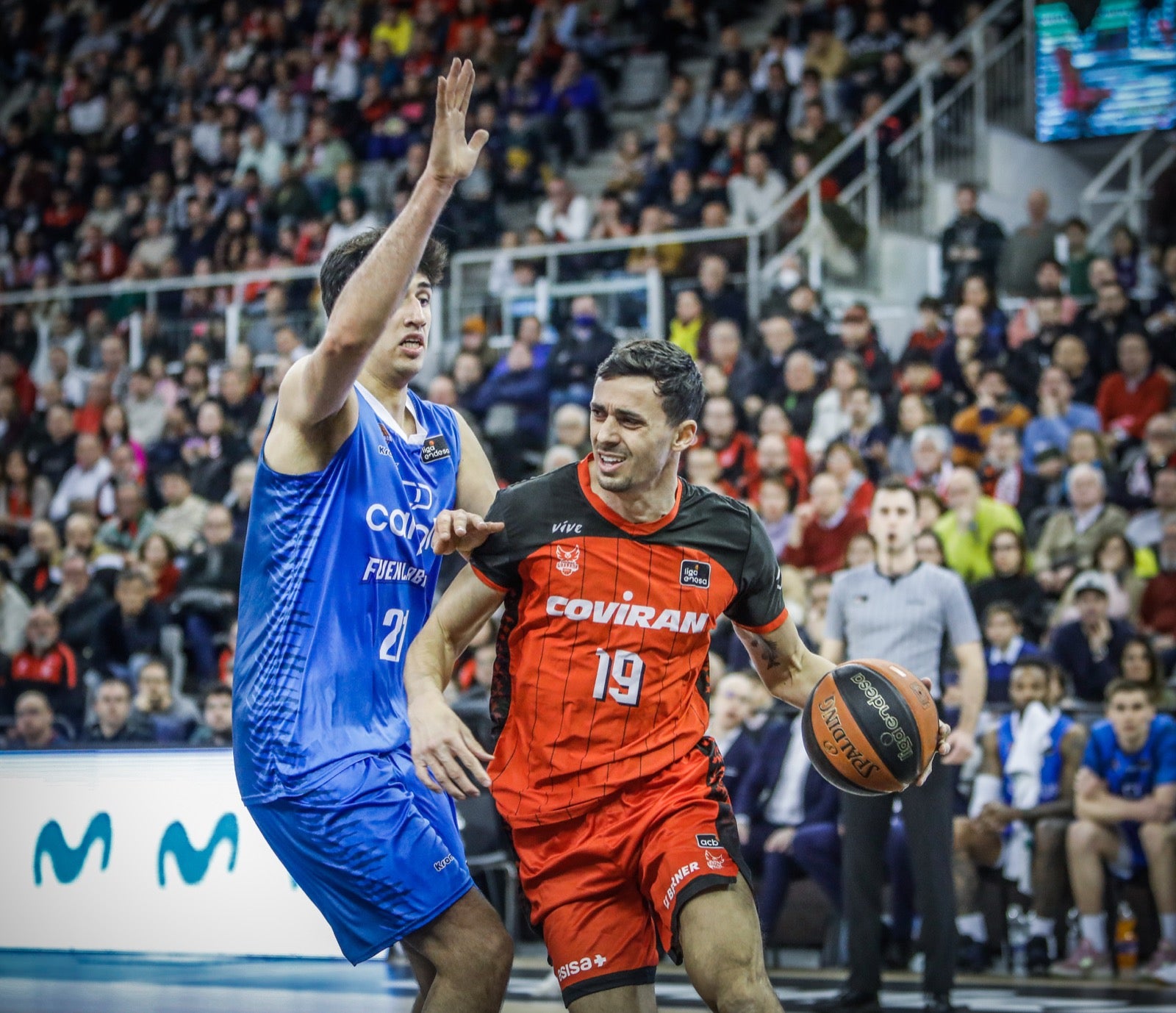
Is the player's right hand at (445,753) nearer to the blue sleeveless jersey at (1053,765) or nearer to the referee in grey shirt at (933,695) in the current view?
the referee in grey shirt at (933,695)

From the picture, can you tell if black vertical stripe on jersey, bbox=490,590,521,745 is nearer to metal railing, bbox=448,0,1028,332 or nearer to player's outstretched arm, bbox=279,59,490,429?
player's outstretched arm, bbox=279,59,490,429

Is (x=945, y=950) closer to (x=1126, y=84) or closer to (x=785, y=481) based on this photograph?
(x=785, y=481)

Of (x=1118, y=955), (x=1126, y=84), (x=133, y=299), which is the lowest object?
(x=1118, y=955)

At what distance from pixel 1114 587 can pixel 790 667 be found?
227 inches

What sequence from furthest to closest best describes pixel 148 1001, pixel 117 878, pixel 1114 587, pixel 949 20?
1. pixel 949 20
2. pixel 1114 587
3. pixel 117 878
4. pixel 148 1001

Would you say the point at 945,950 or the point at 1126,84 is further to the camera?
the point at 1126,84

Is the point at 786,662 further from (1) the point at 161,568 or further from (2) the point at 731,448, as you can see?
(1) the point at 161,568

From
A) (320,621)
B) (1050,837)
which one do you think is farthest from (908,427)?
(320,621)

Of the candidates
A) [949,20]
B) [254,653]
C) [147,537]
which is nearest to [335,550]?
[254,653]

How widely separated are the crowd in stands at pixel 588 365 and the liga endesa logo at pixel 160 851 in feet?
3.06

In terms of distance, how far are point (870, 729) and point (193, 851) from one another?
4.50m

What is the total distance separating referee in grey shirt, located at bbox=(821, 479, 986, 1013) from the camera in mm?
7004

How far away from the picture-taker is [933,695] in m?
6.90

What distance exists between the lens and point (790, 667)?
454 centimetres
